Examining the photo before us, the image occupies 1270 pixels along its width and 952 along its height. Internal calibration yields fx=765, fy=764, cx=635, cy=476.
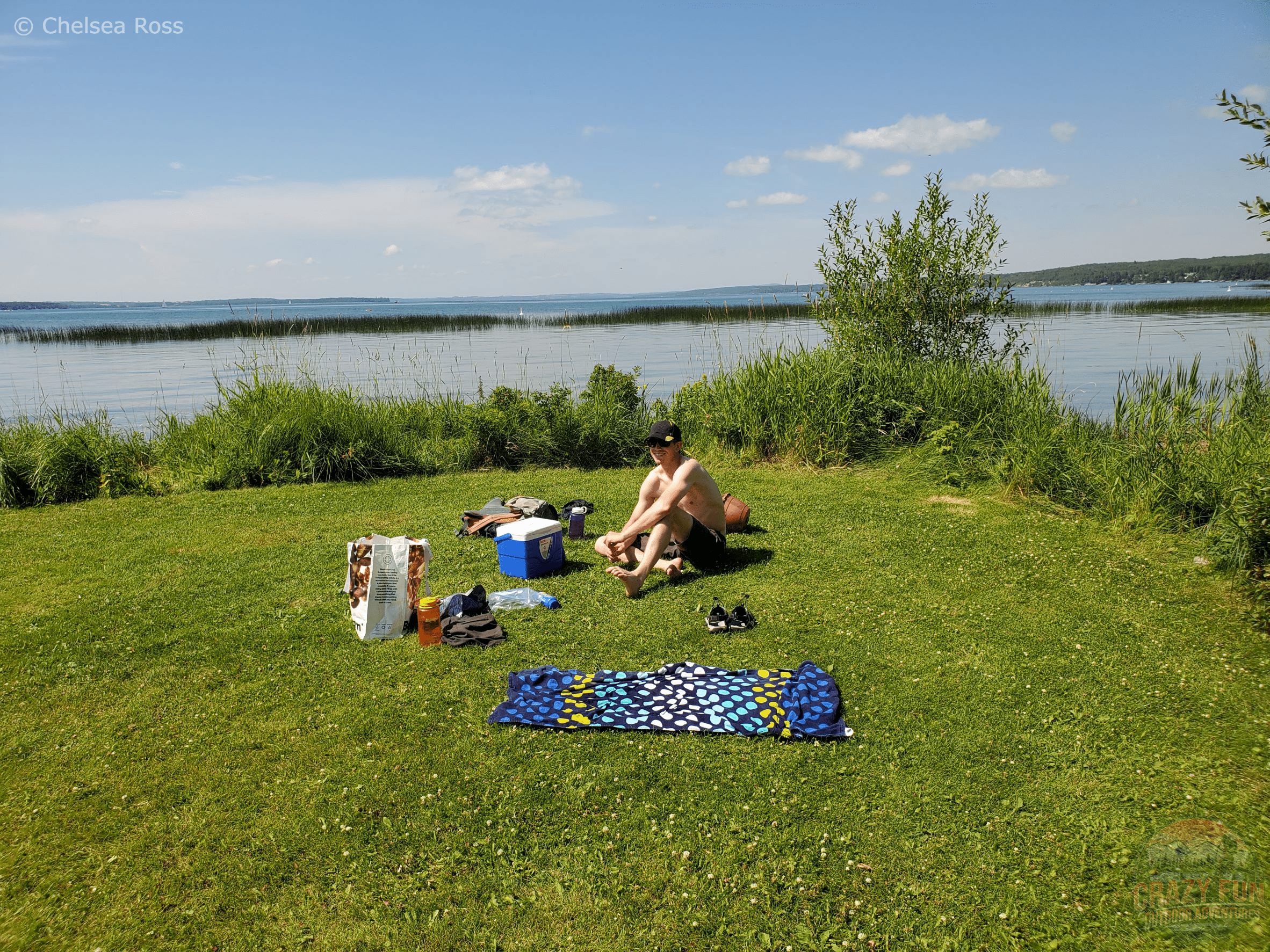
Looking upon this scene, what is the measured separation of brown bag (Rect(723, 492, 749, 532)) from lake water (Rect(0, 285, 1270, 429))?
4775mm

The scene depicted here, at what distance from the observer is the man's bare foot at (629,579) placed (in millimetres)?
6078

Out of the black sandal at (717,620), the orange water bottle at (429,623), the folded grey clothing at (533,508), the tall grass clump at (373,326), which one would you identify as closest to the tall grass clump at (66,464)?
the folded grey clothing at (533,508)

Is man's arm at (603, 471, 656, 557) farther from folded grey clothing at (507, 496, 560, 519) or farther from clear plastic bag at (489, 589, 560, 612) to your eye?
folded grey clothing at (507, 496, 560, 519)

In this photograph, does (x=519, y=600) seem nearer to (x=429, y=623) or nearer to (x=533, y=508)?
(x=429, y=623)

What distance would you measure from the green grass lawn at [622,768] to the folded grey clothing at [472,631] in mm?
127

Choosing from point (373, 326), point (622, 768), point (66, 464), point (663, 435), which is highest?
point (373, 326)

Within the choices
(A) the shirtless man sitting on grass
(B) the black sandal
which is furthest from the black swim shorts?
(B) the black sandal

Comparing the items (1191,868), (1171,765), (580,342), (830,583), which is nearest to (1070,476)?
(830,583)

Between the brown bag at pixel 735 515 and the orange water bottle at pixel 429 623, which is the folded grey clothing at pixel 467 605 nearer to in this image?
the orange water bottle at pixel 429 623

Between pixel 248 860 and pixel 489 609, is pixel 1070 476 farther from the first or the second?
pixel 248 860

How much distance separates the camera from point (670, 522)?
6.54m

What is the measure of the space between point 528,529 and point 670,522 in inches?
48.0

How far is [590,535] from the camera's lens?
7.89 meters

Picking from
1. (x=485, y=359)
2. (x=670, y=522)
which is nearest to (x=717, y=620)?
(x=670, y=522)
